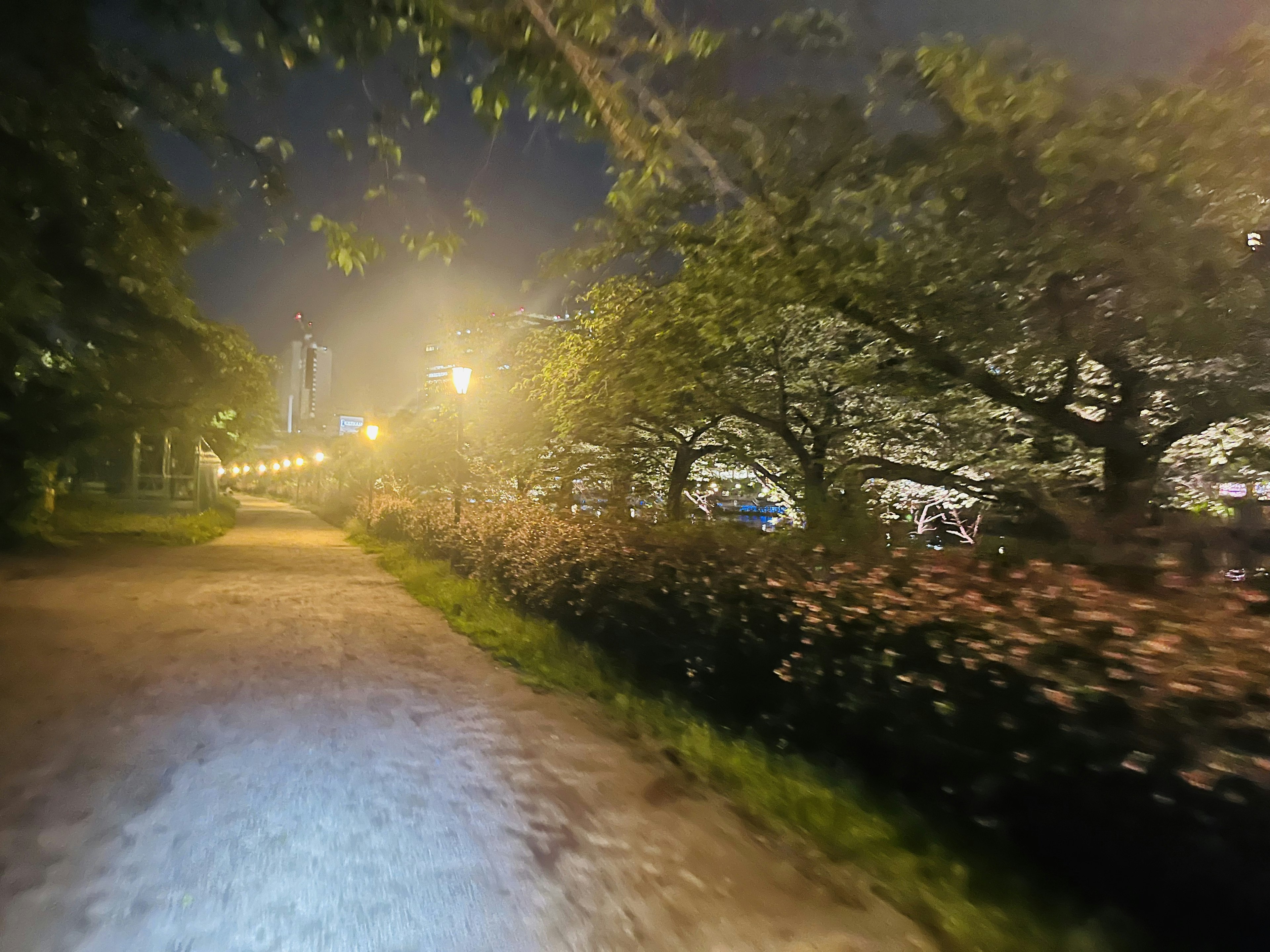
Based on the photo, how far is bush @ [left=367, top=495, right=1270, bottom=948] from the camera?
9.41 feet

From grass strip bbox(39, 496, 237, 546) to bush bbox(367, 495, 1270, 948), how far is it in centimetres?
1938

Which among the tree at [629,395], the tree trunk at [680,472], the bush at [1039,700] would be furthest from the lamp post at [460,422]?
the bush at [1039,700]

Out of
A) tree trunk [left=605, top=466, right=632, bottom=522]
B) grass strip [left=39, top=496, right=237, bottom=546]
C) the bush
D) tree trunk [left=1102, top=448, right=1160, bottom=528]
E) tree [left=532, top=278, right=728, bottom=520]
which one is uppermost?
tree [left=532, top=278, right=728, bottom=520]

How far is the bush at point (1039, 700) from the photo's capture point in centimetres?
287

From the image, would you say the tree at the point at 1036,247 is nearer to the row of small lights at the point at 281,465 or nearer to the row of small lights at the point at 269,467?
the row of small lights at the point at 281,465

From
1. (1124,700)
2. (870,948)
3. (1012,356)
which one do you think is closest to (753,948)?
(870,948)

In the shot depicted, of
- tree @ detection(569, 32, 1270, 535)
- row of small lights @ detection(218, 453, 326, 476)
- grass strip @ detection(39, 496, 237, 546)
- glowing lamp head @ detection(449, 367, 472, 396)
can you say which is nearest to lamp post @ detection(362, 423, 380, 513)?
grass strip @ detection(39, 496, 237, 546)

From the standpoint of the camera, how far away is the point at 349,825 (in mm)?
4016

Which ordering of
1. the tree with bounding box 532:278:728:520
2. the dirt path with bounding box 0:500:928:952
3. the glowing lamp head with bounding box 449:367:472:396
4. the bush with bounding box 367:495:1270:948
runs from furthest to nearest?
→ 1. the glowing lamp head with bounding box 449:367:472:396
2. the tree with bounding box 532:278:728:520
3. the dirt path with bounding box 0:500:928:952
4. the bush with bounding box 367:495:1270:948

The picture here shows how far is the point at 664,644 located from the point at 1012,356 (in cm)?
551

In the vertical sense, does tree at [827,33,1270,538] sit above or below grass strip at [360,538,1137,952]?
above

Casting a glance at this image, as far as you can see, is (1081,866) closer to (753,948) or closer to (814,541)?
(753,948)

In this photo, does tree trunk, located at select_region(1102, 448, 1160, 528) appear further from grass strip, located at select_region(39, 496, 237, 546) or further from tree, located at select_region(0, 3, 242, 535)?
grass strip, located at select_region(39, 496, 237, 546)

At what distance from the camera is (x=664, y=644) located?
265 inches
